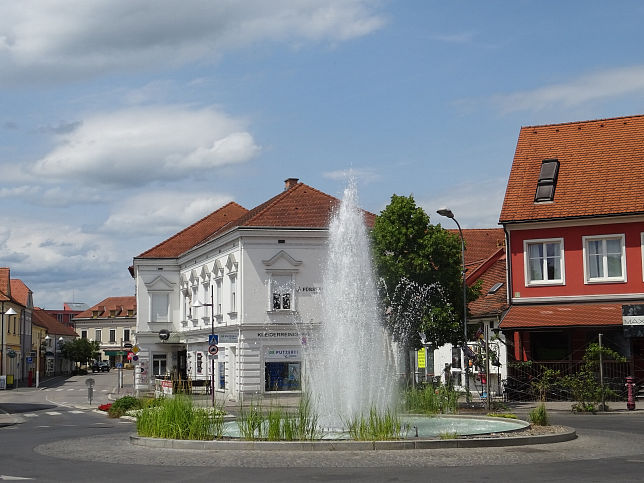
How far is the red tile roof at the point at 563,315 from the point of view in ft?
117

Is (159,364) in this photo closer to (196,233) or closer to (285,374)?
(196,233)

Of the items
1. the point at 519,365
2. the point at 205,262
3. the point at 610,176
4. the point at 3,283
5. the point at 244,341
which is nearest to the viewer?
the point at 519,365

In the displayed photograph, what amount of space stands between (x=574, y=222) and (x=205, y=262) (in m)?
25.9

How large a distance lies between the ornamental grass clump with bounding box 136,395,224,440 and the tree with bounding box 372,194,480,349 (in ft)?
53.1

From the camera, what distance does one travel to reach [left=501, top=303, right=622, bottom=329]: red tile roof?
117ft

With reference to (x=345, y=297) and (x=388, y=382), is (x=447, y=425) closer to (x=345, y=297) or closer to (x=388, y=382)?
(x=388, y=382)

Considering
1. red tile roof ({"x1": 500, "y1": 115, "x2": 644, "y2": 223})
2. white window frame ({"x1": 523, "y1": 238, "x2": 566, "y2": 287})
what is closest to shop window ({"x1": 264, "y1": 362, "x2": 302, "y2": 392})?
white window frame ({"x1": 523, "y1": 238, "x2": 566, "y2": 287})

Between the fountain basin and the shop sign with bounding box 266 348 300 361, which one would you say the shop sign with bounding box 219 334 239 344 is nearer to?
the shop sign with bounding box 266 348 300 361

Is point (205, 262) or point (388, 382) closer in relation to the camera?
point (388, 382)

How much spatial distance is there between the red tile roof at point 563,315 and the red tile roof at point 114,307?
378 feet

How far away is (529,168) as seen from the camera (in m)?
41.8

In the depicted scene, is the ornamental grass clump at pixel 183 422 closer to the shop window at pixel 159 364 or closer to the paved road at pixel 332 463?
the paved road at pixel 332 463

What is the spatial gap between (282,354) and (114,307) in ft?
351

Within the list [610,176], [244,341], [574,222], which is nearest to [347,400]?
[574,222]
